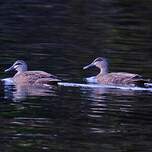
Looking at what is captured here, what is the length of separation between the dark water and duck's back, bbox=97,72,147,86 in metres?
0.61

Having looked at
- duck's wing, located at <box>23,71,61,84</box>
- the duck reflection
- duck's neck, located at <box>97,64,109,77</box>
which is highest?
duck's wing, located at <box>23,71,61,84</box>

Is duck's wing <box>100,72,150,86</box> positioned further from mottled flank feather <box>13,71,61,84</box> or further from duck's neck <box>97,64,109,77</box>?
mottled flank feather <box>13,71,61,84</box>

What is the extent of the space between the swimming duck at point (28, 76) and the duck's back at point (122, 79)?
1498 mm

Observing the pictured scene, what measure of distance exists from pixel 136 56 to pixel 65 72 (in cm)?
372

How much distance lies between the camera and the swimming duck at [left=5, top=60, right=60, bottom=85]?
23.1 meters

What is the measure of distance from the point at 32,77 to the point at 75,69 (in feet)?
6.41

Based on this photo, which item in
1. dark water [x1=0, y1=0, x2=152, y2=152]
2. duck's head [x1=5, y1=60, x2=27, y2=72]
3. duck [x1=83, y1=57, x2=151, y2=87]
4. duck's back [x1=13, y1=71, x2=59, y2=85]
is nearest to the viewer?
dark water [x1=0, y1=0, x2=152, y2=152]

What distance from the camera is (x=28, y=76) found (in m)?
23.8

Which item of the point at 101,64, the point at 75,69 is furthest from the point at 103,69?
the point at 75,69

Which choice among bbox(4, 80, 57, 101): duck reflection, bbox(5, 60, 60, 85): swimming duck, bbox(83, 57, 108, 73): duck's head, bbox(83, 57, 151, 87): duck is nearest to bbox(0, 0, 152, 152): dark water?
bbox(4, 80, 57, 101): duck reflection

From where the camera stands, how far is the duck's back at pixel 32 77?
23141 mm

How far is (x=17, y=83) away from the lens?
78.1ft

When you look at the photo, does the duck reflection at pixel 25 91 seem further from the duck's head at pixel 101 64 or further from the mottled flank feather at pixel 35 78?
the duck's head at pixel 101 64

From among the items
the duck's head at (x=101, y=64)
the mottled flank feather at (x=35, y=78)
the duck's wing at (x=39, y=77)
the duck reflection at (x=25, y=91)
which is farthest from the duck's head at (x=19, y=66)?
the duck's head at (x=101, y=64)
